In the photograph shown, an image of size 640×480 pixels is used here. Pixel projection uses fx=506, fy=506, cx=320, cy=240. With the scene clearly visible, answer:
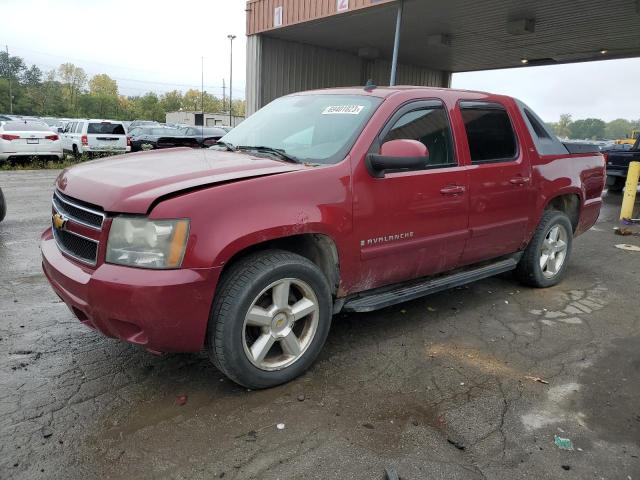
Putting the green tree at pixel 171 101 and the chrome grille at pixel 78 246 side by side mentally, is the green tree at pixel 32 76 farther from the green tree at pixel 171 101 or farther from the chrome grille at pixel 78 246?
the chrome grille at pixel 78 246

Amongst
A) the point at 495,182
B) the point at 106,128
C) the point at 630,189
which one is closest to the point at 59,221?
the point at 495,182

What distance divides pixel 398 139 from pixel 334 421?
184 centimetres

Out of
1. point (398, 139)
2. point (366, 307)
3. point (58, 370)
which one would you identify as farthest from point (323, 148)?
point (58, 370)

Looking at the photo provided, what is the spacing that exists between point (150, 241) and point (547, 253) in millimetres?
3983

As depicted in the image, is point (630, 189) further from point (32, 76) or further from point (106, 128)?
point (32, 76)

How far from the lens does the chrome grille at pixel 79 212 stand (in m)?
2.71

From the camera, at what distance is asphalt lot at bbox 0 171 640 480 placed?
93.3 inches

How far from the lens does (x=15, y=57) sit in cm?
10838

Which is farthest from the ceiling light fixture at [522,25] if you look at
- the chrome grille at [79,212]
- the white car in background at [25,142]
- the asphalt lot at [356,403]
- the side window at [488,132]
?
the white car in background at [25,142]

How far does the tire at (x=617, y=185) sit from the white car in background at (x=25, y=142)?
16.6m

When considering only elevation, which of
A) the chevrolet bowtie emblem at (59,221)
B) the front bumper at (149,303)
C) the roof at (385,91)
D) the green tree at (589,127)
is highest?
the green tree at (589,127)

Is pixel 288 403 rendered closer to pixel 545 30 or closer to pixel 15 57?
pixel 545 30

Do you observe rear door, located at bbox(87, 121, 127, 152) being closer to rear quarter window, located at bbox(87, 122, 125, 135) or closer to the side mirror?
rear quarter window, located at bbox(87, 122, 125, 135)

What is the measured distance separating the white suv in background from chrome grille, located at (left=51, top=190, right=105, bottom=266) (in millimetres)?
17825
